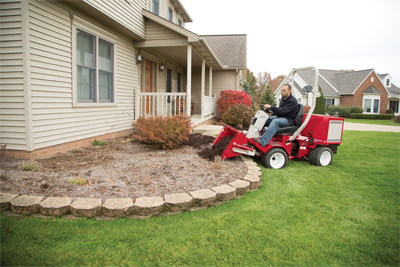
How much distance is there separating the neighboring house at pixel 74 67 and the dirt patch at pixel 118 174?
0.71 meters

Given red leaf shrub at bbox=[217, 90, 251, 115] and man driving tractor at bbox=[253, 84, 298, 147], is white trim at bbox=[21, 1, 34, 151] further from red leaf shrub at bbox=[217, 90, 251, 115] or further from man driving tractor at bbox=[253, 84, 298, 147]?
red leaf shrub at bbox=[217, 90, 251, 115]

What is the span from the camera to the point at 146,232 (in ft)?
8.38

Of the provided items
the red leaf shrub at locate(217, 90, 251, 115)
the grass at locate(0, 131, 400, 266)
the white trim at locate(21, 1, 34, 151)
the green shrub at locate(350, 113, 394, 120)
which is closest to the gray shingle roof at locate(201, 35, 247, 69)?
the red leaf shrub at locate(217, 90, 251, 115)

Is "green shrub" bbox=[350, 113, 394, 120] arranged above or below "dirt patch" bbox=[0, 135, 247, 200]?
above

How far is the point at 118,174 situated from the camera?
397 cm

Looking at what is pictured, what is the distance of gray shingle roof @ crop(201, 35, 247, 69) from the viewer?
15.8 m

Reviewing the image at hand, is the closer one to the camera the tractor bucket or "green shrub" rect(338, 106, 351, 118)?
the tractor bucket

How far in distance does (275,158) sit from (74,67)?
5032 mm

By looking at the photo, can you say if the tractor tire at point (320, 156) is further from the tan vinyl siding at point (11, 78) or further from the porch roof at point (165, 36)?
the tan vinyl siding at point (11, 78)

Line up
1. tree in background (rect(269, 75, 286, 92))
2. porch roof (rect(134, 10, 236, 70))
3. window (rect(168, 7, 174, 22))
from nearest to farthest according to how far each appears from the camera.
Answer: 1. porch roof (rect(134, 10, 236, 70))
2. window (rect(168, 7, 174, 22))
3. tree in background (rect(269, 75, 286, 92))

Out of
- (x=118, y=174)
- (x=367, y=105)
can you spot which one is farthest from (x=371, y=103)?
(x=118, y=174)

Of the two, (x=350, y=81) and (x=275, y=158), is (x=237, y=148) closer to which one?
(x=275, y=158)

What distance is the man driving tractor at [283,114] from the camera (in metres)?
4.70

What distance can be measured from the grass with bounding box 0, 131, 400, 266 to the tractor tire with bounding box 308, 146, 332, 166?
1.57m
